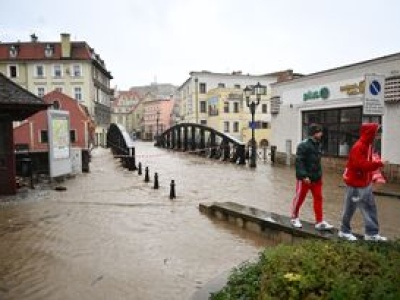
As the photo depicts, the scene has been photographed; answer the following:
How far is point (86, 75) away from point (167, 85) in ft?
263

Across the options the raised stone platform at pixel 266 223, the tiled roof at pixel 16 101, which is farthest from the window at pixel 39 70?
the raised stone platform at pixel 266 223

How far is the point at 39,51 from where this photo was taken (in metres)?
58.6

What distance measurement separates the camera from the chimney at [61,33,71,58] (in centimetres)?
5755

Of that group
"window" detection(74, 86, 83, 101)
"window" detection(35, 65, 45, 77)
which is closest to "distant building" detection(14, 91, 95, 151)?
"window" detection(74, 86, 83, 101)

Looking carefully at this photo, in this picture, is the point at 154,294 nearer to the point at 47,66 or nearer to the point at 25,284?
the point at 25,284

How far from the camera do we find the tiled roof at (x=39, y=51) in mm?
58066

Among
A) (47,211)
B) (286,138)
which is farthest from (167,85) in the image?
(47,211)

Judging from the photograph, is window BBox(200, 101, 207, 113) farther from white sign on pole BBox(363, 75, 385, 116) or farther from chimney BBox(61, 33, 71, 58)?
white sign on pole BBox(363, 75, 385, 116)

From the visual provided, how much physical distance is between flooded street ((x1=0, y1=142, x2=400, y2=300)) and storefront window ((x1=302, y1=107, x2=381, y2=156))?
4.21m

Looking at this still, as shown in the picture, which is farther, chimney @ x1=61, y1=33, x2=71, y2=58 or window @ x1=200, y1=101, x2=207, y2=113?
window @ x1=200, y1=101, x2=207, y2=113

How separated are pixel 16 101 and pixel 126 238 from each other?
634 cm

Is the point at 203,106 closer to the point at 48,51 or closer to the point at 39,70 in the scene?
the point at 48,51

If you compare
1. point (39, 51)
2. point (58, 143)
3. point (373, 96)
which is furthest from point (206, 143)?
point (39, 51)

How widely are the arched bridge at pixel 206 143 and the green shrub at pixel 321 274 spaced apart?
19.8 metres
